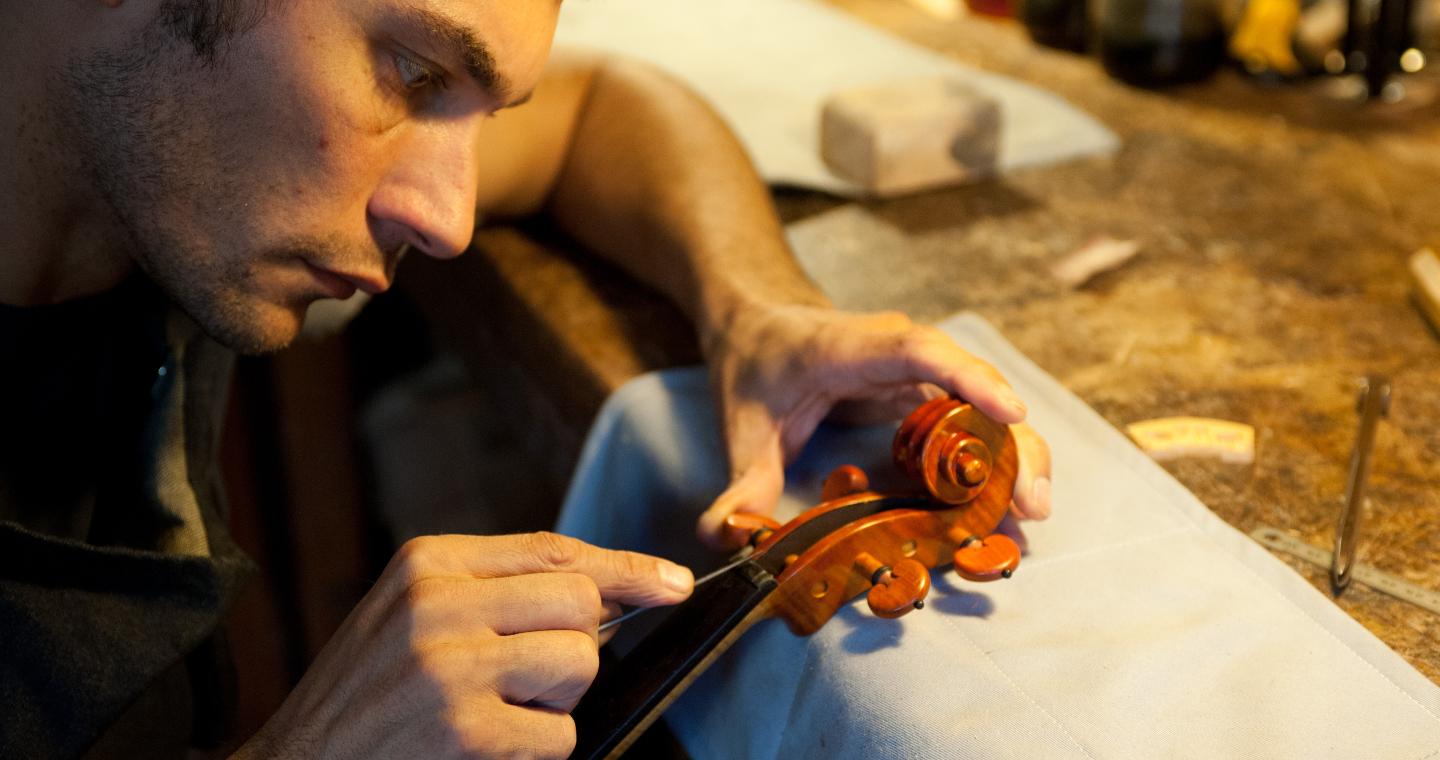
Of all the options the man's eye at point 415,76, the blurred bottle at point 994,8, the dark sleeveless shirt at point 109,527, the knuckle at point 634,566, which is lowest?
the dark sleeveless shirt at point 109,527

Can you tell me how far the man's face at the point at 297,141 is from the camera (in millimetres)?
1018

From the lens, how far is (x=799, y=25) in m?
2.16

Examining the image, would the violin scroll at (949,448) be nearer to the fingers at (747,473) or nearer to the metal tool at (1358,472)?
the fingers at (747,473)

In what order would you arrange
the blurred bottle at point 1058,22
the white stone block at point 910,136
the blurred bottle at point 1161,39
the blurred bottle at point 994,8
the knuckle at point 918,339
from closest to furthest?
the knuckle at point 918,339 < the white stone block at point 910,136 < the blurred bottle at point 1161,39 < the blurred bottle at point 1058,22 < the blurred bottle at point 994,8

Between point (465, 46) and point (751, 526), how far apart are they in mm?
456

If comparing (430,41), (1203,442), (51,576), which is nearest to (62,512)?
(51,576)

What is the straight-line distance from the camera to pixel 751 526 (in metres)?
0.96

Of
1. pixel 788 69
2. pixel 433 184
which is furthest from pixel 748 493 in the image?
pixel 788 69

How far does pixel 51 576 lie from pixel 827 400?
664 millimetres

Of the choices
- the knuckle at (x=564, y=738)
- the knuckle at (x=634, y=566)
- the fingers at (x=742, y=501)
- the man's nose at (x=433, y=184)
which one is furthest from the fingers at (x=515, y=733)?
the man's nose at (x=433, y=184)

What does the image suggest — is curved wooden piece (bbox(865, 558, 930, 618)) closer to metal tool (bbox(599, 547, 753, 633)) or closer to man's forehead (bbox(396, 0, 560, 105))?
metal tool (bbox(599, 547, 753, 633))

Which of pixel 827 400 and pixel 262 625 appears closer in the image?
pixel 827 400

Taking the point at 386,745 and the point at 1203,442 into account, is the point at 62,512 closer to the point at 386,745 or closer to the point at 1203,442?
the point at 386,745

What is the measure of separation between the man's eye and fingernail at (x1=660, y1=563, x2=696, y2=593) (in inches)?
18.7
